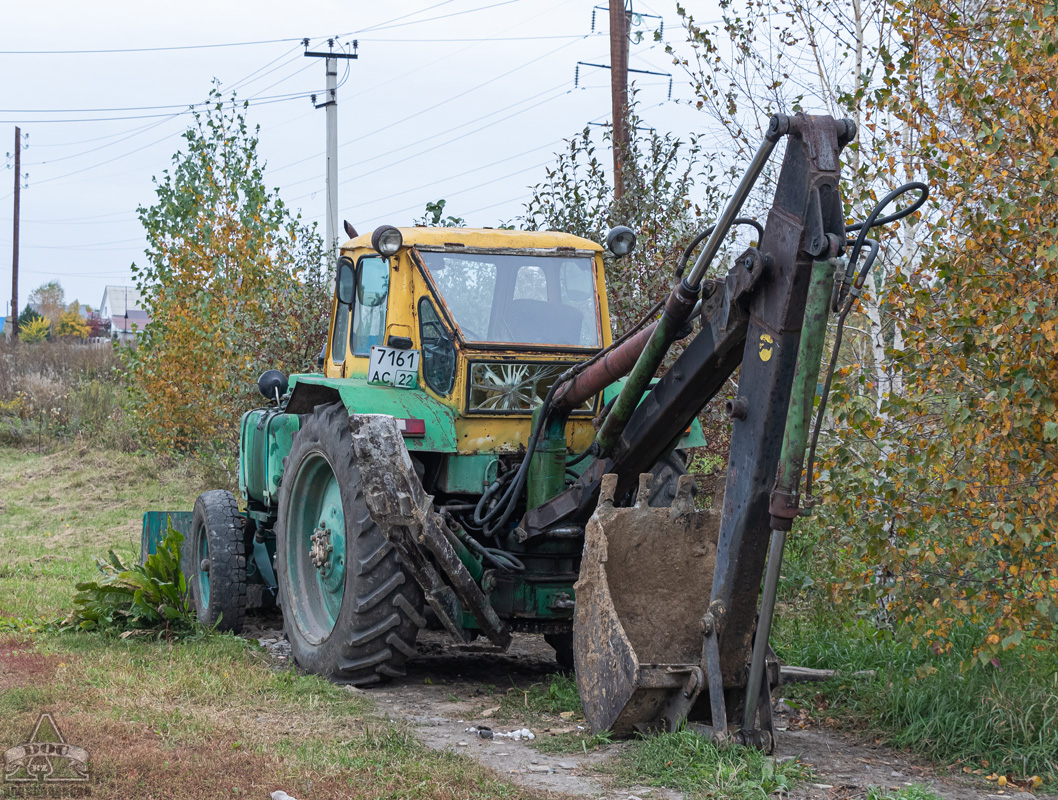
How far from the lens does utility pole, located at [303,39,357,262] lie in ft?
61.1

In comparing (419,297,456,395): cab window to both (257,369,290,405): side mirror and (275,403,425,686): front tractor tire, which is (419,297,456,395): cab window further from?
(257,369,290,405): side mirror

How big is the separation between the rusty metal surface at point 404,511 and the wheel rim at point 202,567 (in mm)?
2484

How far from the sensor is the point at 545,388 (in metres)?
6.45

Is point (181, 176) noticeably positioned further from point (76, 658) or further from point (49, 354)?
point (49, 354)

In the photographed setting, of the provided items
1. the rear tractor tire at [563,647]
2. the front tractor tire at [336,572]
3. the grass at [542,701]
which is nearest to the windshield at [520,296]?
the front tractor tire at [336,572]

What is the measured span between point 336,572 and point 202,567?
171 centimetres

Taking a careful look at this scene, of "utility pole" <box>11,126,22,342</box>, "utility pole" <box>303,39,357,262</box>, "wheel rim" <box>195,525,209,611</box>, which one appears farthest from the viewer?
"utility pole" <box>11,126,22,342</box>

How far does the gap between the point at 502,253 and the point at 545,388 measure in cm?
86

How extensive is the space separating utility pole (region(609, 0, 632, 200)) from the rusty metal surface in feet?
16.6

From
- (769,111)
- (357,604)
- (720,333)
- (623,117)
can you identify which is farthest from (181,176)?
(720,333)

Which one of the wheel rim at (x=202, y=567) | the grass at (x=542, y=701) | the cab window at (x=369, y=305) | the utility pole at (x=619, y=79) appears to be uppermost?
the utility pole at (x=619, y=79)

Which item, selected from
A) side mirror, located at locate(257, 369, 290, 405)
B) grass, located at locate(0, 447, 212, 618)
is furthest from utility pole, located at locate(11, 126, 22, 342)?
side mirror, located at locate(257, 369, 290, 405)

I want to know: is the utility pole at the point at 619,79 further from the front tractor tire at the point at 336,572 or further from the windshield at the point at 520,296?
the front tractor tire at the point at 336,572

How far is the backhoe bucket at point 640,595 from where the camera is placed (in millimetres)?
4867
